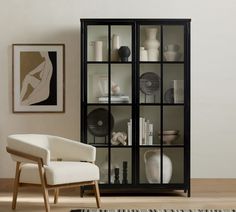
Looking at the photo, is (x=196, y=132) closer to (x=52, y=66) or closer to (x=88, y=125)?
(x=88, y=125)

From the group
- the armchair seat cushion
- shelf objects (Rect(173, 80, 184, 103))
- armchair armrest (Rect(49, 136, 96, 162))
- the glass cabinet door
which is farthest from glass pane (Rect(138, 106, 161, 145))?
the armchair seat cushion

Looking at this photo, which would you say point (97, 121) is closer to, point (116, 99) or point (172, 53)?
point (116, 99)

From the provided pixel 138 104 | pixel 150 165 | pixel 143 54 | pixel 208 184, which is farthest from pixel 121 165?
pixel 143 54

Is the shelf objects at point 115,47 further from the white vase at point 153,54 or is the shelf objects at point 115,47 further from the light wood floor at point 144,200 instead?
the light wood floor at point 144,200

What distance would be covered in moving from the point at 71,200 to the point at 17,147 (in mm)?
891

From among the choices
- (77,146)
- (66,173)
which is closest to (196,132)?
(77,146)

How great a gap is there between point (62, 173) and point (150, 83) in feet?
4.95

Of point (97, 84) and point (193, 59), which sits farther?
point (193, 59)

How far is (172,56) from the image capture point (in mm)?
6105

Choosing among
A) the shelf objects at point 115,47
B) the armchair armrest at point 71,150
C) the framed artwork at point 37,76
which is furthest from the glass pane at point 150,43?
the armchair armrest at point 71,150

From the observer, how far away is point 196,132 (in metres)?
6.50

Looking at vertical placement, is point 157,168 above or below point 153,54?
below

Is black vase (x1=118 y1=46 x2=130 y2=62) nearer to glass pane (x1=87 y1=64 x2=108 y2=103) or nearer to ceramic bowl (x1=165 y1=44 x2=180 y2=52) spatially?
glass pane (x1=87 y1=64 x2=108 y2=103)

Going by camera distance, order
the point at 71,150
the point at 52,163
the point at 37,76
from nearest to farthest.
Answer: the point at 52,163, the point at 71,150, the point at 37,76
